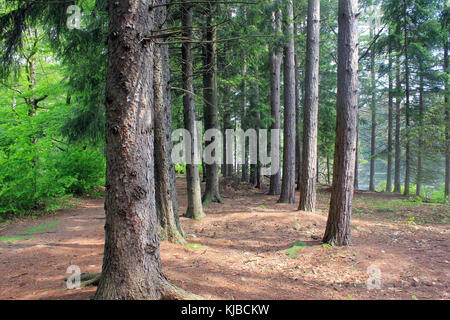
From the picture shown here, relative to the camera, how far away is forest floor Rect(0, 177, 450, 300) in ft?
12.6

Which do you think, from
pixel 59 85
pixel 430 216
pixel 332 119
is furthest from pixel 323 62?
pixel 59 85

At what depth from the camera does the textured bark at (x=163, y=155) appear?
17.7ft

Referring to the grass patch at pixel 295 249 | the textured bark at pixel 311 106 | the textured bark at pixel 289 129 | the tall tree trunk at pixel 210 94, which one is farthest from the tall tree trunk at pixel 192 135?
the textured bark at pixel 289 129

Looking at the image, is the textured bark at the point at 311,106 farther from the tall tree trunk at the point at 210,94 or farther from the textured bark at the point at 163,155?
the textured bark at the point at 163,155

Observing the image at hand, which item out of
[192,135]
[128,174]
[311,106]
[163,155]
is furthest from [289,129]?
[128,174]

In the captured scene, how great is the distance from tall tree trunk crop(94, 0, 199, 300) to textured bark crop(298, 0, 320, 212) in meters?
6.61

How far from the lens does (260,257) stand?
554cm

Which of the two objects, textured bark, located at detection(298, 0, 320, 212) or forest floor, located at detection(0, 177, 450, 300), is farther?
textured bark, located at detection(298, 0, 320, 212)

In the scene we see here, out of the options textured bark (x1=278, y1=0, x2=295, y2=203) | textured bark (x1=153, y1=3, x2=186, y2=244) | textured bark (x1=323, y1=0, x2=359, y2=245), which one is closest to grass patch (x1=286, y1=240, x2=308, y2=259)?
textured bark (x1=323, y1=0, x2=359, y2=245)

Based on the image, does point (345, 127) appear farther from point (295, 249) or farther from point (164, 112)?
point (164, 112)

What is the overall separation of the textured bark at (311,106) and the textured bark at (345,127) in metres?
2.91

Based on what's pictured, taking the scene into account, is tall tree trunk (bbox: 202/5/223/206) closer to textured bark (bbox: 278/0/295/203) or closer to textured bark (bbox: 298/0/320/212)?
textured bark (bbox: 278/0/295/203)

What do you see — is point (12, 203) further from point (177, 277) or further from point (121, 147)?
point (121, 147)

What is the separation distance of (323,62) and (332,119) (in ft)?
11.5
